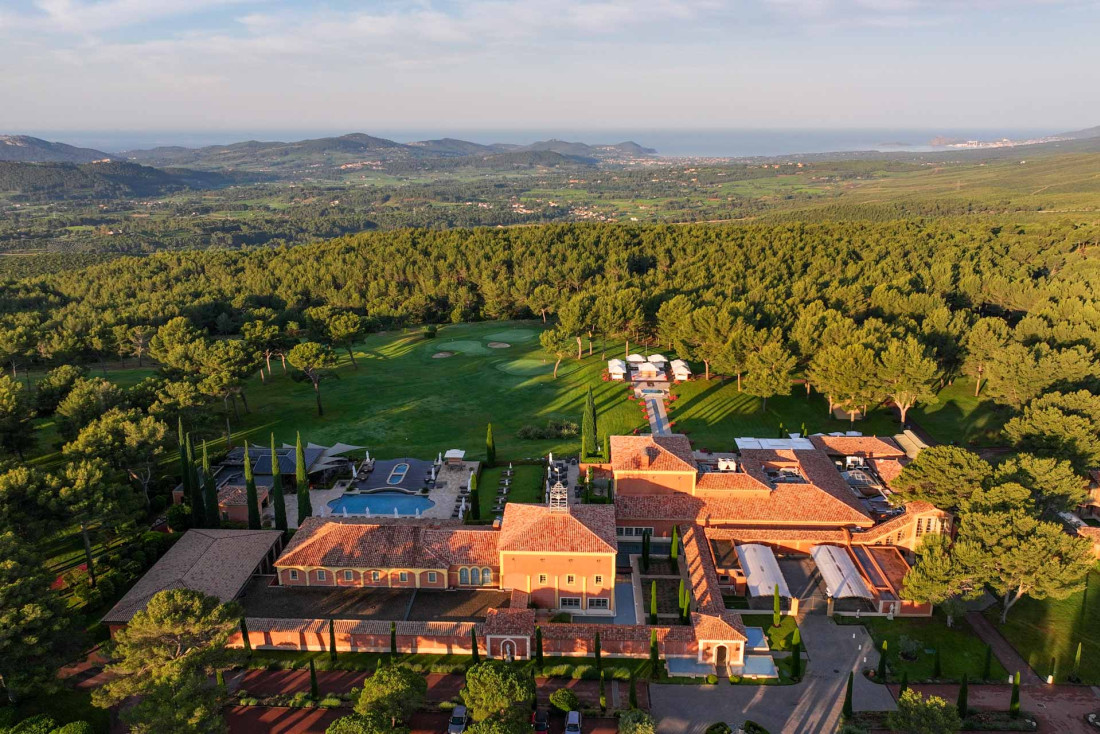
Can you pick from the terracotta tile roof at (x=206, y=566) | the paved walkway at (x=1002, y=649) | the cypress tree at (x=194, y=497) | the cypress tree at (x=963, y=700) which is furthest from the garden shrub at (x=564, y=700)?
the cypress tree at (x=194, y=497)

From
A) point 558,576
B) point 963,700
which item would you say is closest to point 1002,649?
point 963,700

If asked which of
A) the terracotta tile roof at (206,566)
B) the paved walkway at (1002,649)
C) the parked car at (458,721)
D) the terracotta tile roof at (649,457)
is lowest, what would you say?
the paved walkway at (1002,649)

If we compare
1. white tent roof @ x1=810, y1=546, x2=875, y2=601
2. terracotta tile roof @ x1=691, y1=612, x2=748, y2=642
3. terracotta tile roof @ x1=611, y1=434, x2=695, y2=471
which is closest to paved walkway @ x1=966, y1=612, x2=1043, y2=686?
white tent roof @ x1=810, y1=546, x2=875, y2=601

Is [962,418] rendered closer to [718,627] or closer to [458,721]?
[718,627]

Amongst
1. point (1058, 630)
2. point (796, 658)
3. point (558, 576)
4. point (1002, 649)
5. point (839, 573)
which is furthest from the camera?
point (839, 573)

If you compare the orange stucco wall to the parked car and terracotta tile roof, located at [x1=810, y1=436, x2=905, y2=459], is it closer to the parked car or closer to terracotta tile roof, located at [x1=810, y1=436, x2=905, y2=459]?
the parked car

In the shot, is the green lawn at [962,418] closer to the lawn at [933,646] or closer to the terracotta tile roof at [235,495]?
the lawn at [933,646]
